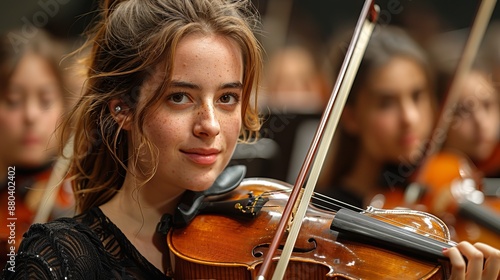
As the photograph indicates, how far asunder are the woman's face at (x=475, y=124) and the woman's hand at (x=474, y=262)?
5.45 ft

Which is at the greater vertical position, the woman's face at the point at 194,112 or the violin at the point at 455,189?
the woman's face at the point at 194,112

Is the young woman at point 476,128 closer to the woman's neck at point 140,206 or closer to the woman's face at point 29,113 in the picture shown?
the woman's face at point 29,113

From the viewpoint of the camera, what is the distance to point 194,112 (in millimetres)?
1146

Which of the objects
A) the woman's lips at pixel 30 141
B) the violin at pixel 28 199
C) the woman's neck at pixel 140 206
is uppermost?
the woman's neck at pixel 140 206

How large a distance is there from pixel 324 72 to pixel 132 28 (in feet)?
7.52

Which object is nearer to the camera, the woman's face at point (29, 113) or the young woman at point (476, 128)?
the woman's face at point (29, 113)

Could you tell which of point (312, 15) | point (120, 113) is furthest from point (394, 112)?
point (312, 15)

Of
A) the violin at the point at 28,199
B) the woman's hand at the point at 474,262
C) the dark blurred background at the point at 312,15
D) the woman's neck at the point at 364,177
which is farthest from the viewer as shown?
the woman's neck at the point at 364,177

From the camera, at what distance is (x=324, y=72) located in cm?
339

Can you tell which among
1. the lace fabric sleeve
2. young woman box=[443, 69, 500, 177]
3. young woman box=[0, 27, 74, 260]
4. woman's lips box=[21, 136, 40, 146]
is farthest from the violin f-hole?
young woman box=[443, 69, 500, 177]

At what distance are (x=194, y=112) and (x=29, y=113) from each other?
99 cm

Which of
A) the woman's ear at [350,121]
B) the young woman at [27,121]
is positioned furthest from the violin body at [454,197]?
the young woman at [27,121]

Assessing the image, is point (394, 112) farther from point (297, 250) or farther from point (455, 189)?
point (297, 250)

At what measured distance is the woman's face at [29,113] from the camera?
77.2 inches
